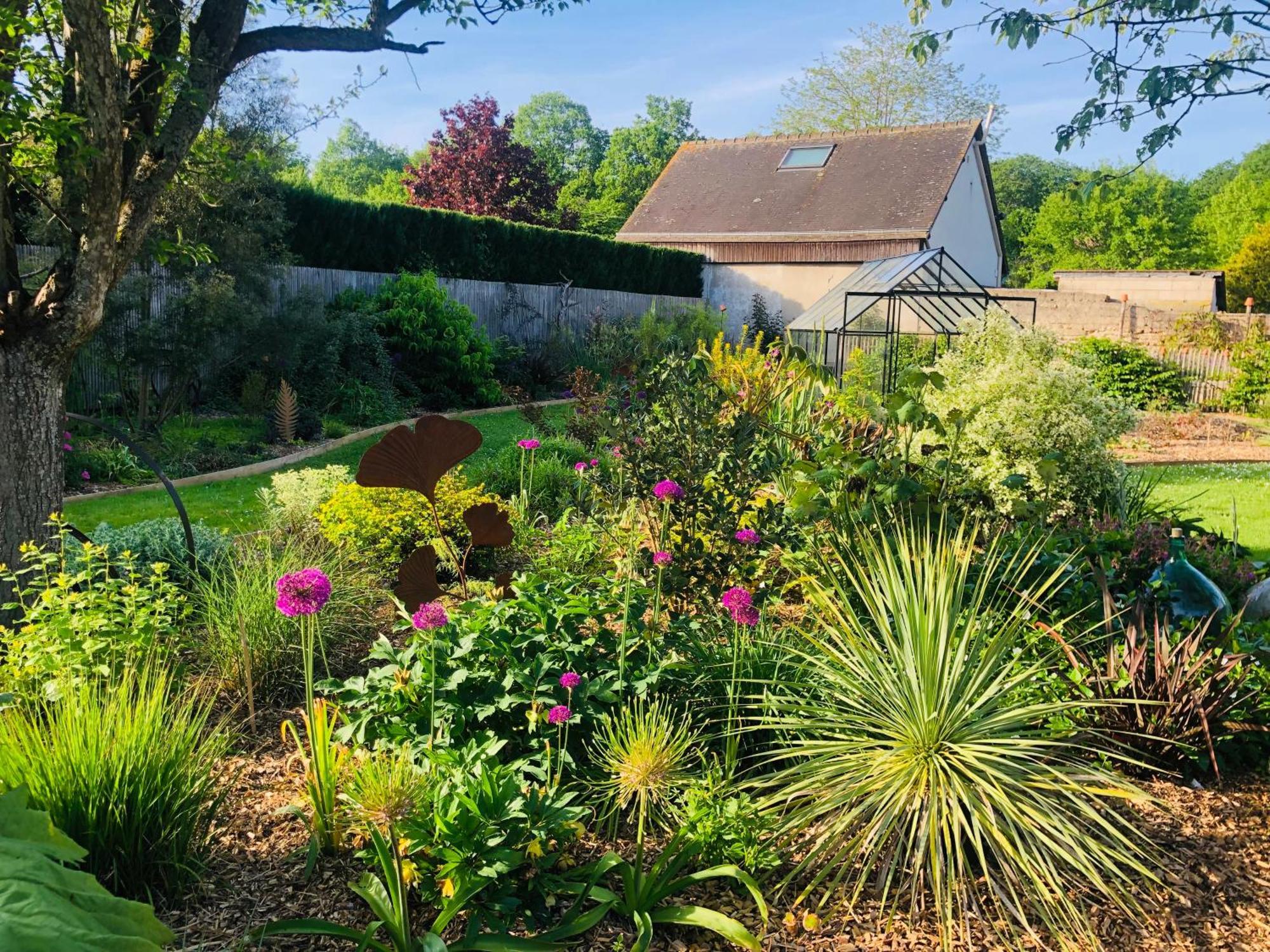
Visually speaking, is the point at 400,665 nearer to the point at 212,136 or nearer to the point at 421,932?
the point at 421,932

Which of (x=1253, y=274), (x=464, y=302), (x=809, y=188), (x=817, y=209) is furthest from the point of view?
(x=1253, y=274)

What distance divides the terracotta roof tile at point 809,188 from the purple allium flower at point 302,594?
69.8ft

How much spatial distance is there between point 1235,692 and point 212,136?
6436 millimetres

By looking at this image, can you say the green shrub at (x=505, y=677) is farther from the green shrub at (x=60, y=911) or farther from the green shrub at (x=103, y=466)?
the green shrub at (x=103, y=466)

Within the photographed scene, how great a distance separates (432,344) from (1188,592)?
10.9m

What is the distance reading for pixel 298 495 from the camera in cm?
588

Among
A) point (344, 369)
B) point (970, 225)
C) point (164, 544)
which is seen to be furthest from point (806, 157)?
point (164, 544)

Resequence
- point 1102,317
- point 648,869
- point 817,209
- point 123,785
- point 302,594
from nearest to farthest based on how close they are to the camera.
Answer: point 123,785, point 302,594, point 648,869, point 1102,317, point 817,209

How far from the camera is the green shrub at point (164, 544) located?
4703 mm

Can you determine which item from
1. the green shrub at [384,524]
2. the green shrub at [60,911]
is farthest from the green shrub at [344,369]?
the green shrub at [60,911]

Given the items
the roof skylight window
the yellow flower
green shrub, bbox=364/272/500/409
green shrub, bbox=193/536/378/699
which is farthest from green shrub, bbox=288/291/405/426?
the roof skylight window

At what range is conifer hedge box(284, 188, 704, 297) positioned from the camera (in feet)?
44.4

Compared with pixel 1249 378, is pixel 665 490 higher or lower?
lower

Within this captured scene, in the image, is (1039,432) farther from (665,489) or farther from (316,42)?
(316,42)
